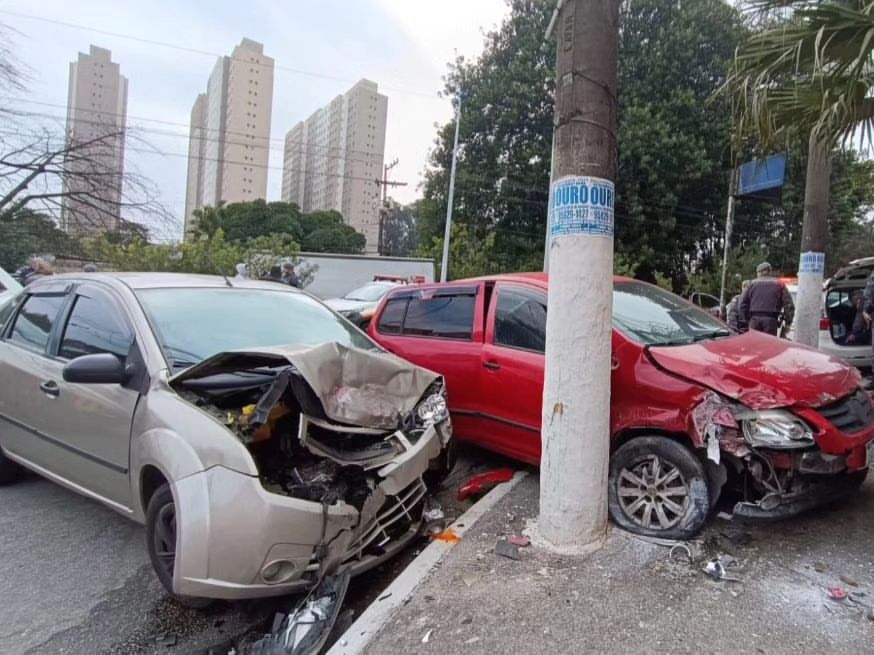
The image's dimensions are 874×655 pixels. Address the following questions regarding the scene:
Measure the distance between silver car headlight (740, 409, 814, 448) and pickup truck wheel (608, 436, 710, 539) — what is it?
0.31 meters

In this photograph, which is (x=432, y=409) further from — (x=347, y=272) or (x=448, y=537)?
(x=347, y=272)

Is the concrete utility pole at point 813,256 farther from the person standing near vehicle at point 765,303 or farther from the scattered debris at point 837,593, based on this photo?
the scattered debris at point 837,593

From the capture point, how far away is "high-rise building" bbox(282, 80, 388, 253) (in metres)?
36.3

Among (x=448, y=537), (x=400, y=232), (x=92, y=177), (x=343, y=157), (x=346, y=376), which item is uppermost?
(x=343, y=157)

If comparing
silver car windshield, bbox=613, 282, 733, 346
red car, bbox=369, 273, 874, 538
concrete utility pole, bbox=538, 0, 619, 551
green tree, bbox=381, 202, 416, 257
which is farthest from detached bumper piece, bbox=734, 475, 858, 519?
green tree, bbox=381, 202, 416, 257

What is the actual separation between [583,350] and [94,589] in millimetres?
2838

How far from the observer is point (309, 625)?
8.09 feet

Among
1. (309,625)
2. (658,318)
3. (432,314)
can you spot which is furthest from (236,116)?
(309,625)

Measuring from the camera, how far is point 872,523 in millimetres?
3449

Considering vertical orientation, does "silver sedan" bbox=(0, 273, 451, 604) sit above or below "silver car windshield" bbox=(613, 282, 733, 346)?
below

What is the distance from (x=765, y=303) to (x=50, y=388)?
8020mm

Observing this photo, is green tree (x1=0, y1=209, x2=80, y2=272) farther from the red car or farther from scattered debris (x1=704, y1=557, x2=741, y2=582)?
scattered debris (x1=704, y1=557, x2=741, y2=582)

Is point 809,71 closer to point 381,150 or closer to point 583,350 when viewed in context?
point 583,350

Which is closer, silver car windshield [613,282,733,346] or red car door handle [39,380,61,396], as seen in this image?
red car door handle [39,380,61,396]
